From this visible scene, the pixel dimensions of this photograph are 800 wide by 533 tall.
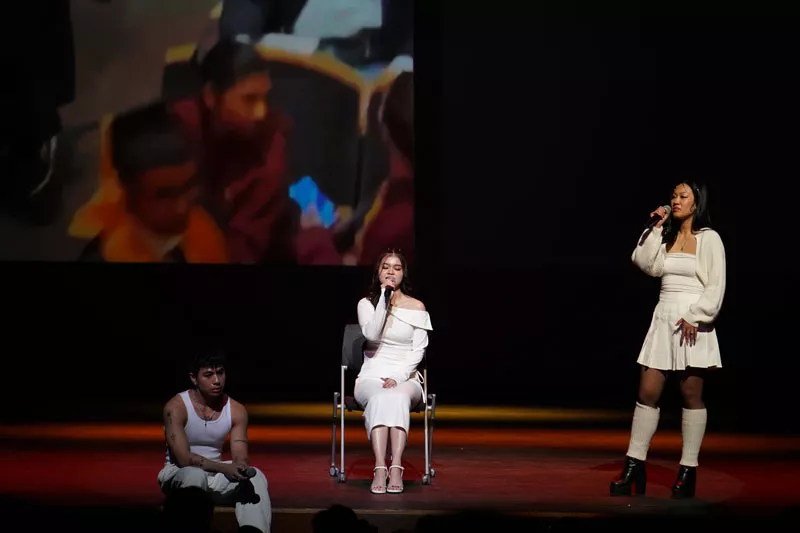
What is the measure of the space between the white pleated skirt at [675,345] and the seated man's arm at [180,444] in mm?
1677

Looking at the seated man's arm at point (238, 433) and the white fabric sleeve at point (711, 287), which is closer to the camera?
the seated man's arm at point (238, 433)

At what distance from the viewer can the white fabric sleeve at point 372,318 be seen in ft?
16.0

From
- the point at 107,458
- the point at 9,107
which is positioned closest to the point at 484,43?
the point at 9,107

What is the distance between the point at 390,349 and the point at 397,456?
0.59m

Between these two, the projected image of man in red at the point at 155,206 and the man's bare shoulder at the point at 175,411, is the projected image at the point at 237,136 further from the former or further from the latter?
the man's bare shoulder at the point at 175,411

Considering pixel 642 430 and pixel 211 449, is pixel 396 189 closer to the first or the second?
pixel 642 430

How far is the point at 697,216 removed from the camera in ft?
14.7

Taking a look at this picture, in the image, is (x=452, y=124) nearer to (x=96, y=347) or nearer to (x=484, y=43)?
(x=484, y=43)

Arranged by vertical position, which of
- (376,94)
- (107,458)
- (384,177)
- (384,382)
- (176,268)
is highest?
(376,94)

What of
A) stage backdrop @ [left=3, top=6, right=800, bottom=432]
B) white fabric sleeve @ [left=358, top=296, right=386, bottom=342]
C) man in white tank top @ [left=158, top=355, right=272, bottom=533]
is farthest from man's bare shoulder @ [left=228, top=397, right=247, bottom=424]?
stage backdrop @ [left=3, top=6, right=800, bottom=432]

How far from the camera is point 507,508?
13.7 feet

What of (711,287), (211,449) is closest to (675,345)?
(711,287)

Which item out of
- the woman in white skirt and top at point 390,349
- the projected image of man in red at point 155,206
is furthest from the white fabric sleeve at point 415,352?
the projected image of man in red at point 155,206

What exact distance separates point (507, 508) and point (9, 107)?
4414mm
